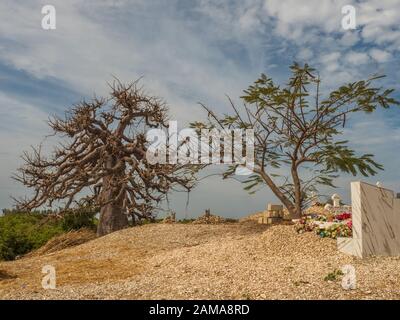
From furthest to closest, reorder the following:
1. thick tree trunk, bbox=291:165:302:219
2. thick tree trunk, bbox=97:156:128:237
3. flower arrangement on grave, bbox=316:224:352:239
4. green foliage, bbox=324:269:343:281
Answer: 1. thick tree trunk, bbox=97:156:128:237
2. thick tree trunk, bbox=291:165:302:219
3. flower arrangement on grave, bbox=316:224:352:239
4. green foliage, bbox=324:269:343:281

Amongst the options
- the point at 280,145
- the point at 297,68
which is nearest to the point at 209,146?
the point at 280,145

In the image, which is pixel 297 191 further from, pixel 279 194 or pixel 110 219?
pixel 110 219

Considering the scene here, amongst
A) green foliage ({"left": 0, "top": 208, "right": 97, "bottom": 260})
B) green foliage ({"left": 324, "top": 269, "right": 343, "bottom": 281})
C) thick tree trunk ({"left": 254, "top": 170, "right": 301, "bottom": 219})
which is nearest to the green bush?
green foliage ({"left": 0, "top": 208, "right": 97, "bottom": 260})

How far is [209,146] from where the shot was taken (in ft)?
59.1

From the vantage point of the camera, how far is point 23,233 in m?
18.8

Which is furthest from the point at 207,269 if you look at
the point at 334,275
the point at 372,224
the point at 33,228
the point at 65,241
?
the point at 33,228

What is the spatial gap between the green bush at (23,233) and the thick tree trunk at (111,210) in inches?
78.3

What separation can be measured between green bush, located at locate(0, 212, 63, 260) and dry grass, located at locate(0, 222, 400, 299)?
12.3ft

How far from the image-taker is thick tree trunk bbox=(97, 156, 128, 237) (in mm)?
19031

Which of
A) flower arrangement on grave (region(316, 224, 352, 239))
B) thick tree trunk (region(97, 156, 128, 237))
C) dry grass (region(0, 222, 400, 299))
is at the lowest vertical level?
dry grass (region(0, 222, 400, 299))

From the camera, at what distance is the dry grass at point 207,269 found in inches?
313

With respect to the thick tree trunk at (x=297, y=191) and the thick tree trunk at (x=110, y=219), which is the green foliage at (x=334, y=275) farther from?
the thick tree trunk at (x=110, y=219)

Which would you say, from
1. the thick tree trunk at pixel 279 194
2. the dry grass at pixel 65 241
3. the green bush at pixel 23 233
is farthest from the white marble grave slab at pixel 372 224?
the green bush at pixel 23 233

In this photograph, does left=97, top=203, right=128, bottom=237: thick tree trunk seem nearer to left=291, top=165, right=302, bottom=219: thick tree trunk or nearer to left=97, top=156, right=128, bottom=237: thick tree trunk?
left=97, top=156, right=128, bottom=237: thick tree trunk
